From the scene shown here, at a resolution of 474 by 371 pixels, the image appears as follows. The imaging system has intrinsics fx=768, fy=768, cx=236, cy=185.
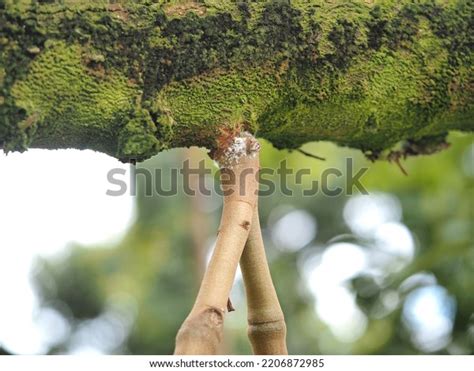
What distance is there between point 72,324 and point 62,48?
Answer: 744 cm

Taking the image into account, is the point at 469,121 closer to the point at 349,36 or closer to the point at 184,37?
the point at 349,36

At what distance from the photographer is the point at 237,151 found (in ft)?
3.92

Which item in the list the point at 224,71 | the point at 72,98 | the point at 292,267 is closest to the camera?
the point at 72,98

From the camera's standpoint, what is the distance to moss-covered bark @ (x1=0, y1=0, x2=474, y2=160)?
3.56 ft

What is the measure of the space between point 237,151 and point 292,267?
6039 millimetres

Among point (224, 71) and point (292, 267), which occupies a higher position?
point (292, 267)

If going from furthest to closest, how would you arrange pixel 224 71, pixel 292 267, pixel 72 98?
pixel 292 267
pixel 224 71
pixel 72 98

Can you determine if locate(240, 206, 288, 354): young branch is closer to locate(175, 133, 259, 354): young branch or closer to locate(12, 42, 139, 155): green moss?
locate(175, 133, 259, 354): young branch

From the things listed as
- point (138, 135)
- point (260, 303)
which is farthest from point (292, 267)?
point (138, 135)

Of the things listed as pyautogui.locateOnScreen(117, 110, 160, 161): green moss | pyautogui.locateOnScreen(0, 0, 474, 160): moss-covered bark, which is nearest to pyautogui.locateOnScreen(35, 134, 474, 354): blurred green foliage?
pyautogui.locateOnScreen(0, 0, 474, 160): moss-covered bark

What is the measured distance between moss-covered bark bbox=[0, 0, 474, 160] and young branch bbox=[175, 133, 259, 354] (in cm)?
6

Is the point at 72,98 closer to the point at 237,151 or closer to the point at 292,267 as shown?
the point at 237,151

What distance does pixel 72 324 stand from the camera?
26.9 ft
